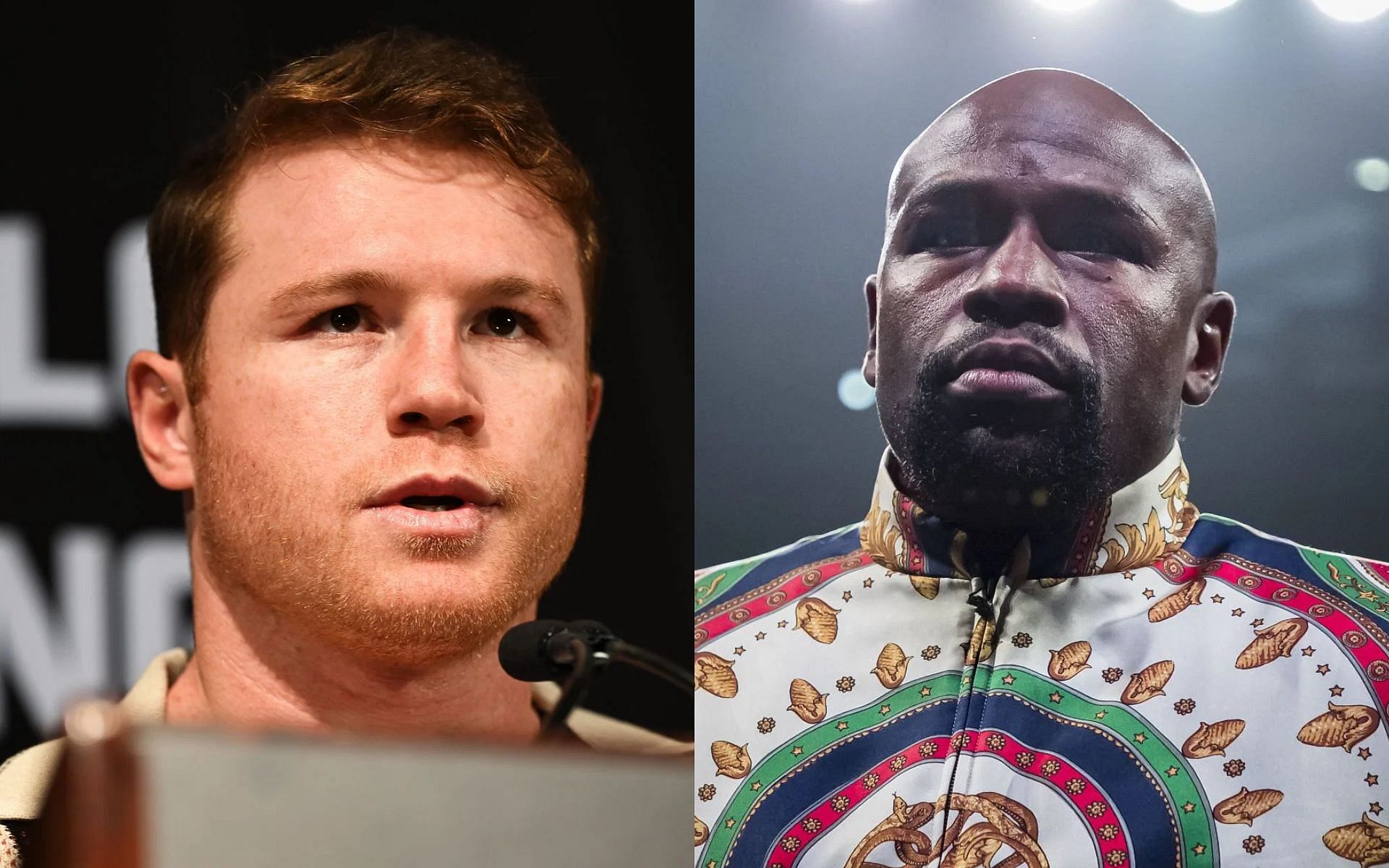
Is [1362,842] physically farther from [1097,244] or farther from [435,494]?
[435,494]

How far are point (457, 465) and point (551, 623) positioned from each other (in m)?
0.35

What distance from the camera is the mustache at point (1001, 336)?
2576 mm

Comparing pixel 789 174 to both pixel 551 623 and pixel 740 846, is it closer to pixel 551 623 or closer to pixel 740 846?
pixel 551 623

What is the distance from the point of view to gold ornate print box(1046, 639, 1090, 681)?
8.31 ft

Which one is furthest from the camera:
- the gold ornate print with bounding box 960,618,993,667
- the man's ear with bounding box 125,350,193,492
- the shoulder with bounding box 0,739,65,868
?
the gold ornate print with bounding box 960,618,993,667

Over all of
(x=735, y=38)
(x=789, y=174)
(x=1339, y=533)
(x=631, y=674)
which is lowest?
(x=631, y=674)

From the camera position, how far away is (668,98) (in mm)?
2625

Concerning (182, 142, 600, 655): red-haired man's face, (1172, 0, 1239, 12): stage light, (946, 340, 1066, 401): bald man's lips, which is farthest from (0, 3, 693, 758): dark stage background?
(1172, 0, 1239, 12): stage light

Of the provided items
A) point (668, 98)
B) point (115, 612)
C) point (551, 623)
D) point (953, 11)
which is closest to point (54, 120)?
point (115, 612)

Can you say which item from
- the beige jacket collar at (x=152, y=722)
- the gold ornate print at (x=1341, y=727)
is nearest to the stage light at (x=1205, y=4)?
the gold ornate print at (x=1341, y=727)

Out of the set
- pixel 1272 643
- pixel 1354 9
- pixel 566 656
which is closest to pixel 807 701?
pixel 566 656

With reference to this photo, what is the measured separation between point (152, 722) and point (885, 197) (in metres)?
1.68

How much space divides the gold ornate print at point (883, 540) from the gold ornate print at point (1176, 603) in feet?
1.58

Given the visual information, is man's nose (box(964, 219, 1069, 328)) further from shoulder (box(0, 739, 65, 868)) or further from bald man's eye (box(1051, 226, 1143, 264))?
shoulder (box(0, 739, 65, 868))
